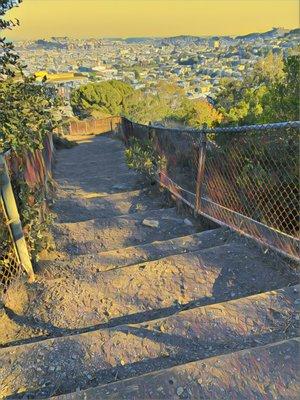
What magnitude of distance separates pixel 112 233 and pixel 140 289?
145 centimetres

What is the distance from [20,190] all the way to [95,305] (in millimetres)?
1258

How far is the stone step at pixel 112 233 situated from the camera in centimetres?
A: 425

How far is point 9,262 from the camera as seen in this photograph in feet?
10.3

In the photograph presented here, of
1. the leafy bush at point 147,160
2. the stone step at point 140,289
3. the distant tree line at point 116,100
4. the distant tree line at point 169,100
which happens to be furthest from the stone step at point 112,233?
the distant tree line at point 116,100

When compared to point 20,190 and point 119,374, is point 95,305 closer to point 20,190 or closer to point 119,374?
point 119,374

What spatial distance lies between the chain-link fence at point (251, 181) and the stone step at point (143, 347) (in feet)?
2.86

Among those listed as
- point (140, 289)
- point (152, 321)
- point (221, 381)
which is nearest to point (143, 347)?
point (152, 321)

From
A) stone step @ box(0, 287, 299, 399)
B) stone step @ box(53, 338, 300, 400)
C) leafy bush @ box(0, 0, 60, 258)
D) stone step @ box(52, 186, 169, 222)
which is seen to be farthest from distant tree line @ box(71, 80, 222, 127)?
stone step @ box(53, 338, 300, 400)

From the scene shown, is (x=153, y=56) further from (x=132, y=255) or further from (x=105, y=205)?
(x=132, y=255)

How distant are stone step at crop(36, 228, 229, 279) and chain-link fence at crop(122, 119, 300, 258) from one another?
0.72 ft

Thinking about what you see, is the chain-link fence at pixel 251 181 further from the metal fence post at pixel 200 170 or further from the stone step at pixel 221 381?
the stone step at pixel 221 381

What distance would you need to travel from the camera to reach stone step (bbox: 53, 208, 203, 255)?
14.0 feet

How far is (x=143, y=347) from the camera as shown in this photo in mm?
2410

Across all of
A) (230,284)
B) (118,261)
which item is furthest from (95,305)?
(230,284)
